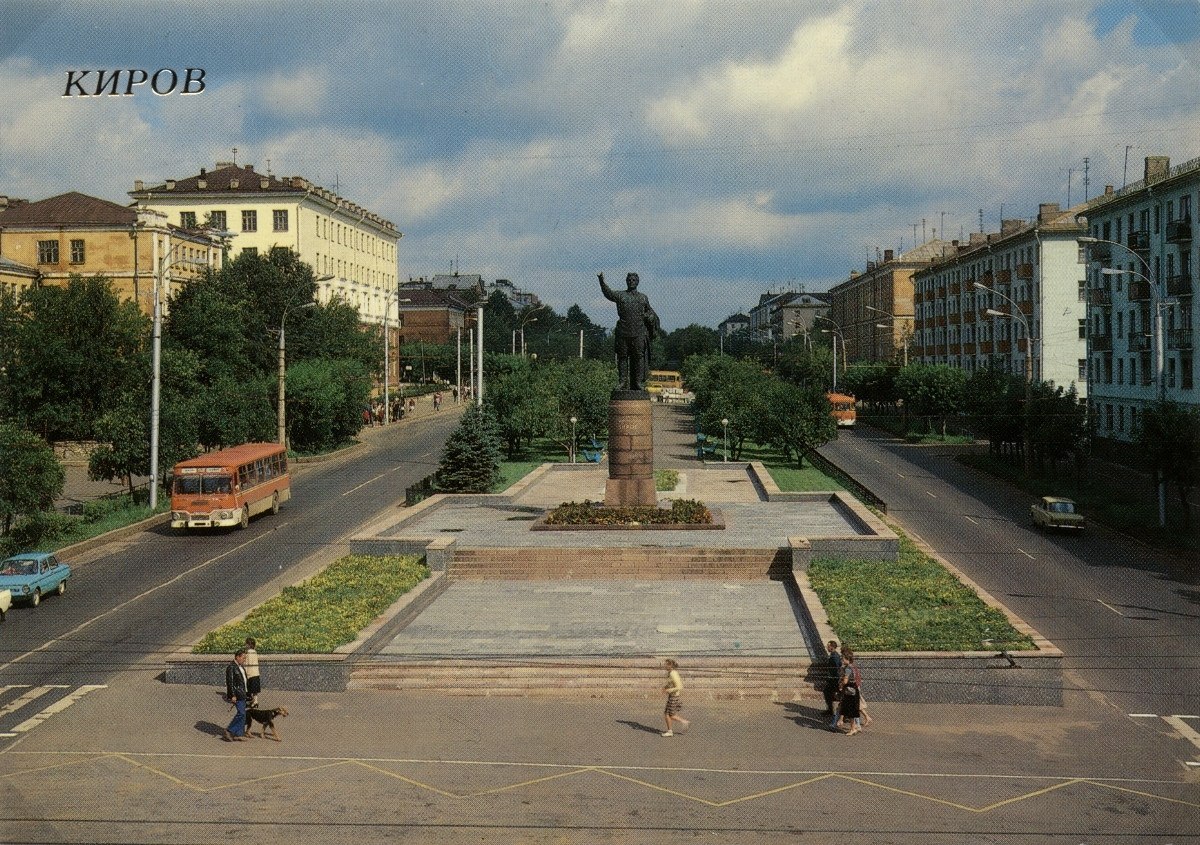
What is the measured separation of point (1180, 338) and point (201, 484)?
43.2 m

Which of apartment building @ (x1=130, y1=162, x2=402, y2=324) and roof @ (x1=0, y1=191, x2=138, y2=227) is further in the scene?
apartment building @ (x1=130, y1=162, x2=402, y2=324)

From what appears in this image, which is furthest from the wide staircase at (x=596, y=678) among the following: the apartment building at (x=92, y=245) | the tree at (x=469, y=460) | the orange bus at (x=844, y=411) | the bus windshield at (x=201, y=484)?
the orange bus at (x=844, y=411)

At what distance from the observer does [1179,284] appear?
2251 inches

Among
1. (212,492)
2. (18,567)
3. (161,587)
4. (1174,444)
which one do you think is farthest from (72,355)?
(1174,444)

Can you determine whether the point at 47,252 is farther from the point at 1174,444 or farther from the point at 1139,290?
the point at 1174,444

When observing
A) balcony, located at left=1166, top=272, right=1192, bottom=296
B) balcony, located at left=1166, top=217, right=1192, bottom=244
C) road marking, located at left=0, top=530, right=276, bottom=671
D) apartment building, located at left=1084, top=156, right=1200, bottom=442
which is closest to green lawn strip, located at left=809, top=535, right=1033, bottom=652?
road marking, located at left=0, top=530, right=276, bottom=671

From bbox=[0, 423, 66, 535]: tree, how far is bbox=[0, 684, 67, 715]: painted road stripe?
13.0m

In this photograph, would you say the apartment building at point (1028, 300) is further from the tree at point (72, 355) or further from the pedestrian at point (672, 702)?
the pedestrian at point (672, 702)

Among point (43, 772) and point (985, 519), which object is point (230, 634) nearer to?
point (43, 772)

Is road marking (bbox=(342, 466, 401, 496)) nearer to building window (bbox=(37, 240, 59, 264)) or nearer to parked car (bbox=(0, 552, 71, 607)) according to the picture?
parked car (bbox=(0, 552, 71, 607))

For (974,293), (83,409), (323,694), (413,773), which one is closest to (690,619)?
(323,694)

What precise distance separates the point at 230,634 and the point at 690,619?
8710 mm

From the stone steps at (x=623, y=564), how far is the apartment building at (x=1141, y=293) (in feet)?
93.7

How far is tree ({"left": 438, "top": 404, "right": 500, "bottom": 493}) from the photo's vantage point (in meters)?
44.6
